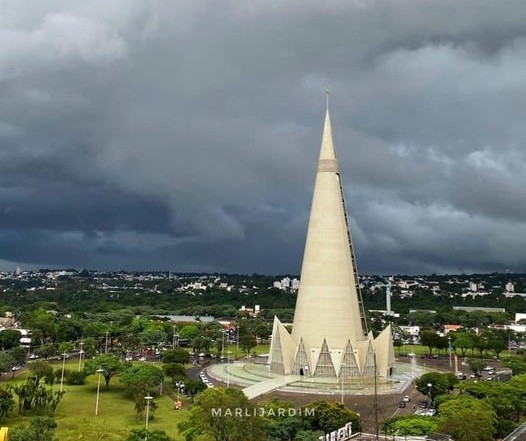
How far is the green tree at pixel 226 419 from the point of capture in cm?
2572

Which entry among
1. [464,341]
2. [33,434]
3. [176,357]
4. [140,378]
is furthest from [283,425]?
[464,341]

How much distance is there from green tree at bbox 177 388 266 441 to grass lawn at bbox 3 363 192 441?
5.18 m

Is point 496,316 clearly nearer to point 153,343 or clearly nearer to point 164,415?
point 153,343

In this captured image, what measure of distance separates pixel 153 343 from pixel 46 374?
2893 cm

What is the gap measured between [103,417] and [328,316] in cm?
1982

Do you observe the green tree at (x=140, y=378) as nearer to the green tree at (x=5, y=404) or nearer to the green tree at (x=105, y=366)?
the green tree at (x=105, y=366)

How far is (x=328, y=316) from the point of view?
4900 cm

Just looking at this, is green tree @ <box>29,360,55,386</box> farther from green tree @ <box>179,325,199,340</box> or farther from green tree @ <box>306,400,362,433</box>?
green tree @ <box>179,325,199,340</box>

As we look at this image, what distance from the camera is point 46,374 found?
45.4 meters

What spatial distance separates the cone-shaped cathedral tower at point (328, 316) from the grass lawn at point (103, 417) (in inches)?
445

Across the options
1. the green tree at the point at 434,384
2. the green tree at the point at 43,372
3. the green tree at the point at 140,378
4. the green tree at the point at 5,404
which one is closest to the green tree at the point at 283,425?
the green tree at the point at 140,378

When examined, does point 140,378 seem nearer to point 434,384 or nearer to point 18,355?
point 18,355

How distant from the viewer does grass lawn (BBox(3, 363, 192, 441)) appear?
108 feet

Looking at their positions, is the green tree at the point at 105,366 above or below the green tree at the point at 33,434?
above
